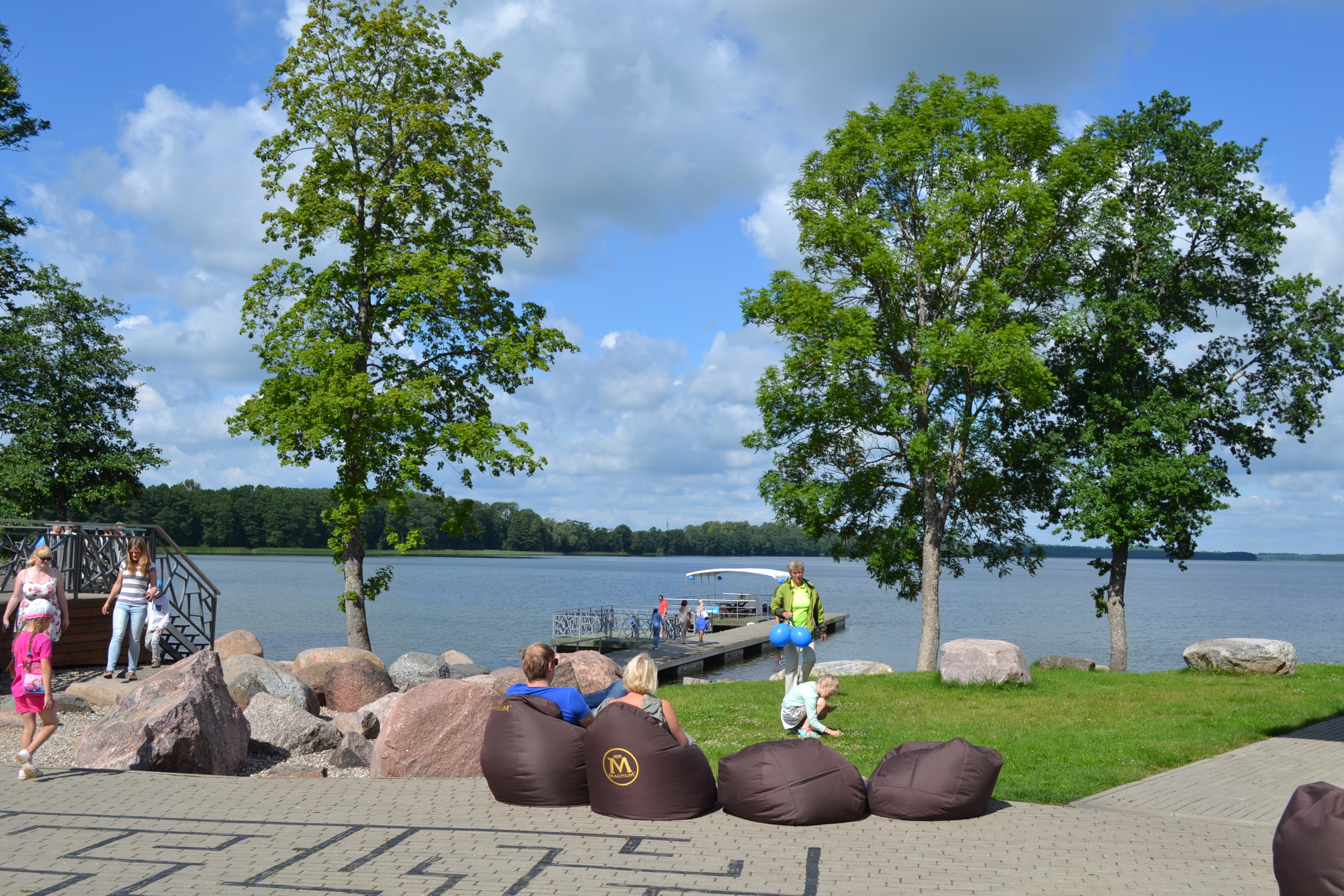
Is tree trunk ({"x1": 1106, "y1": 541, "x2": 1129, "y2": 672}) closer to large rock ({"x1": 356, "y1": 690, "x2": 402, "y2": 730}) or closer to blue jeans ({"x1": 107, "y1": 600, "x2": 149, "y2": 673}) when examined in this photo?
large rock ({"x1": 356, "y1": 690, "x2": 402, "y2": 730})

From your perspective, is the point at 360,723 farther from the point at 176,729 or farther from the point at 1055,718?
the point at 1055,718

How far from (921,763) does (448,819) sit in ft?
11.8

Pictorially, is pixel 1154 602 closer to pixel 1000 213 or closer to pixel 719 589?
pixel 719 589

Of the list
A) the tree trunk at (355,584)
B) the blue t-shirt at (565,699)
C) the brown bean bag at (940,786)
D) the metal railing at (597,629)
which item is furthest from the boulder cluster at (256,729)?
the metal railing at (597,629)

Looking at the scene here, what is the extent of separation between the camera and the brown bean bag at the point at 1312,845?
16.7 ft

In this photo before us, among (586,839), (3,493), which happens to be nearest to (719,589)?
(3,493)

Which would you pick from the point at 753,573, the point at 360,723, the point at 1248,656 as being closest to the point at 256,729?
the point at 360,723

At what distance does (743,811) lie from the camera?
748 cm

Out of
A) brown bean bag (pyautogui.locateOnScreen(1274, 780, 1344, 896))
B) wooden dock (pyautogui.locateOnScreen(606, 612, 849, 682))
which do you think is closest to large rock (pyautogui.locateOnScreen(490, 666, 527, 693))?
wooden dock (pyautogui.locateOnScreen(606, 612, 849, 682))

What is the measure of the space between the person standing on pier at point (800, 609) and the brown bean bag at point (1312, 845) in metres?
7.29

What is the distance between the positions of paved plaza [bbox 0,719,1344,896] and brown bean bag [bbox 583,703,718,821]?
122 mm

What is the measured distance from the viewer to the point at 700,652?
36.2 m

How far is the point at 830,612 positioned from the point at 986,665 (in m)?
52.1

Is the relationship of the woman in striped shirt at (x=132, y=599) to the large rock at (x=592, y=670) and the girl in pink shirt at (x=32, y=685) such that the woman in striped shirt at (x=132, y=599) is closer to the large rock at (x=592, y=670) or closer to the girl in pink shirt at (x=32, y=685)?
the girl in pink shirt at (x=32, y=685)
